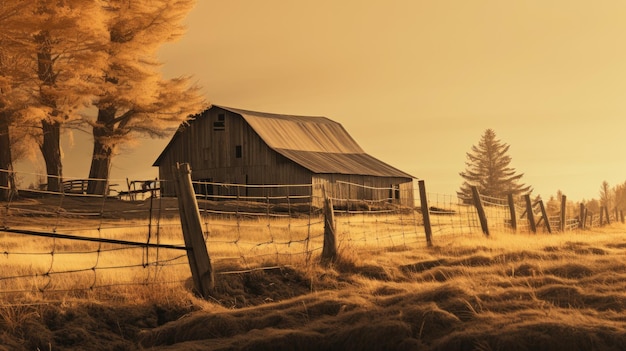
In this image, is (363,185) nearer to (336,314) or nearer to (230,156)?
(230,156)

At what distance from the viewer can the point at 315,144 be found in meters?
46.5

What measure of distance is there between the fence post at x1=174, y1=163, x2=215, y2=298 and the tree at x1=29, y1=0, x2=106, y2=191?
2220 centimetres

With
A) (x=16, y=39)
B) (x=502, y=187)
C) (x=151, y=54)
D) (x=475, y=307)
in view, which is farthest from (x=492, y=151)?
(x=475, y=307)

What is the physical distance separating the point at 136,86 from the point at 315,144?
15.2 meters

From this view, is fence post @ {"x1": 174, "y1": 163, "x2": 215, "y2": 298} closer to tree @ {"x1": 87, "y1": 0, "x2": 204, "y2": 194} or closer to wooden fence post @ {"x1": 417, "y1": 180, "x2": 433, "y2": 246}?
wooden fence post @ {"x1": 417, "y1": 180, "x2": 433, "y2": 246}

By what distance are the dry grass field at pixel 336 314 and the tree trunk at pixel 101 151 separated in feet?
86.2

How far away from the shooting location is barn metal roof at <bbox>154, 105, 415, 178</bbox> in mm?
41844

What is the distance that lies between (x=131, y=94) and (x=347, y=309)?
88.8 ft

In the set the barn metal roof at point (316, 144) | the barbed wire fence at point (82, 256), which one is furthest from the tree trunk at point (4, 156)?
the barn metal roof at point (316, 144)

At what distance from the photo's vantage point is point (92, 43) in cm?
3212

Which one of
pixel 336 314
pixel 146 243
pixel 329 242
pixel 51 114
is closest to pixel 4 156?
pixel 51 114

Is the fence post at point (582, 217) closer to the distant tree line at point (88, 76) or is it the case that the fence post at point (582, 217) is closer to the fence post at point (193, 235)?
the distant tree line at point (88, 76)

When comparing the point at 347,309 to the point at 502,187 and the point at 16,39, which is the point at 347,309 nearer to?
the point at 16,39

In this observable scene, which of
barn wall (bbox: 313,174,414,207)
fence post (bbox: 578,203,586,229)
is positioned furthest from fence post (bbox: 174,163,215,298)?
fence post (bbox: 578,203,586,229)
